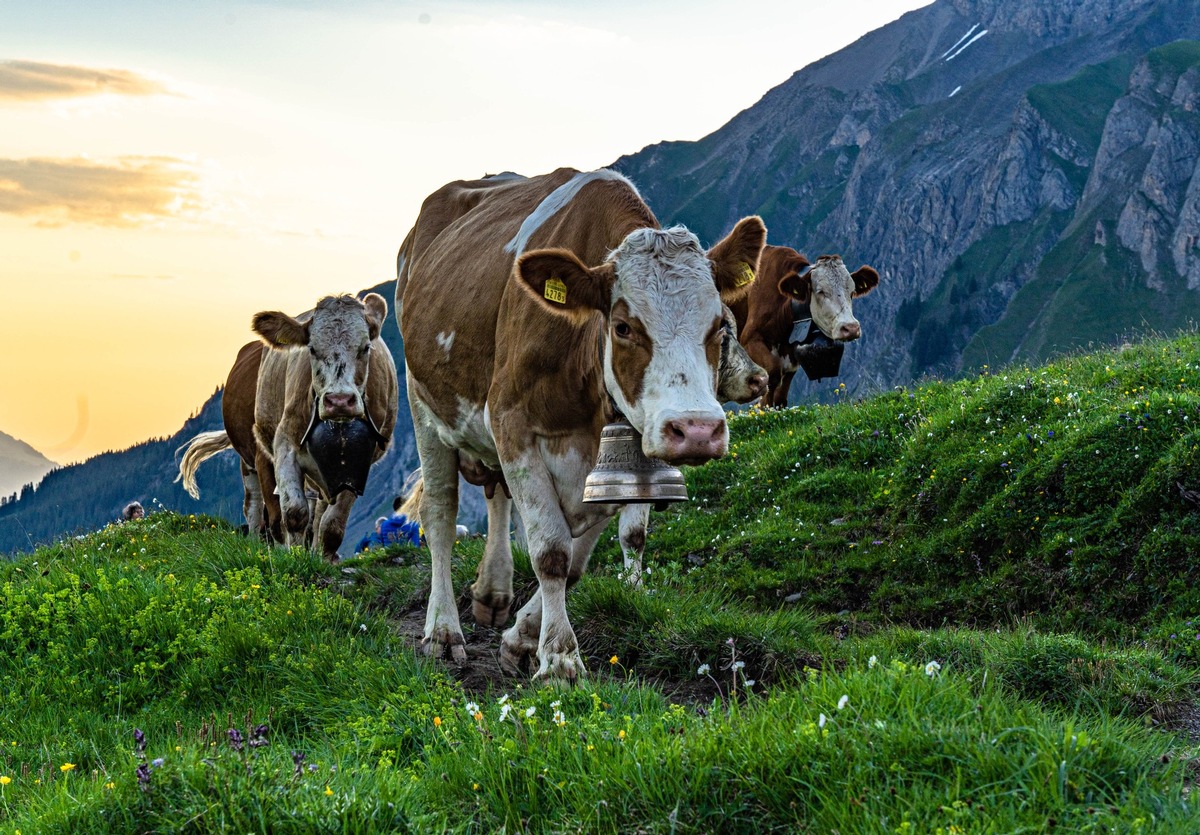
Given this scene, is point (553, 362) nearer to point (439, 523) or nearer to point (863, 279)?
point (439, 523)

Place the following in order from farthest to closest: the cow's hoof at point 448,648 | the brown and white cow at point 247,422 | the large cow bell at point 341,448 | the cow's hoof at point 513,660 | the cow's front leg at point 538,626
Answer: the brown and white cow at point 247,422 < the large cow bell at point 341,448 < the cow's hoof at point 448,648 < the cow's hoof at point 513,660 < the cow's front leg at point 538,626

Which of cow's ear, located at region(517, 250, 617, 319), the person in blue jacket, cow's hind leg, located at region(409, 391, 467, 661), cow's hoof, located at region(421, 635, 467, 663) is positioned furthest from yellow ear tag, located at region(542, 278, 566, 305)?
the person in blue jacket

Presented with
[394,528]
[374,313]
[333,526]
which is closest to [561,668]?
[333,526]

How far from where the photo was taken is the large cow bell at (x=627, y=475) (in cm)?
624

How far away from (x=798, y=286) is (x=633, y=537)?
9750 millimetres

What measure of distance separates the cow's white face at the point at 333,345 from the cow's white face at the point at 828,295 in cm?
858

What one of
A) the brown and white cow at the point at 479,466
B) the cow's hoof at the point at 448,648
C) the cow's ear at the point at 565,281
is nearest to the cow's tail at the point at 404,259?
the brown and white cow at the point at 479,466

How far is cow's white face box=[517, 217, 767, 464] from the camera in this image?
579 cm

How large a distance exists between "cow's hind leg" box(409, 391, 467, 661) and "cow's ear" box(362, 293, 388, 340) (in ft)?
9.04

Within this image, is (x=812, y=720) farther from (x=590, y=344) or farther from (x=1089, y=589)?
(x=1089, y=589)

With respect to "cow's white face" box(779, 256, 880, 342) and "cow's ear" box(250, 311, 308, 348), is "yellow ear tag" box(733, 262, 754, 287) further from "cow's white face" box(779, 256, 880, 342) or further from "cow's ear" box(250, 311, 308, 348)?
"cow's white face" box(779, 256, 880, 342)

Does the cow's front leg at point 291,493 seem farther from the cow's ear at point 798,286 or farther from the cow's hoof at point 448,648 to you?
the cow's ear at point 798,286

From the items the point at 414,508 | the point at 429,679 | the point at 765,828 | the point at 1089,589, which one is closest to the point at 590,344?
the point at 429,679

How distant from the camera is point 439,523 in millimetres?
9422
